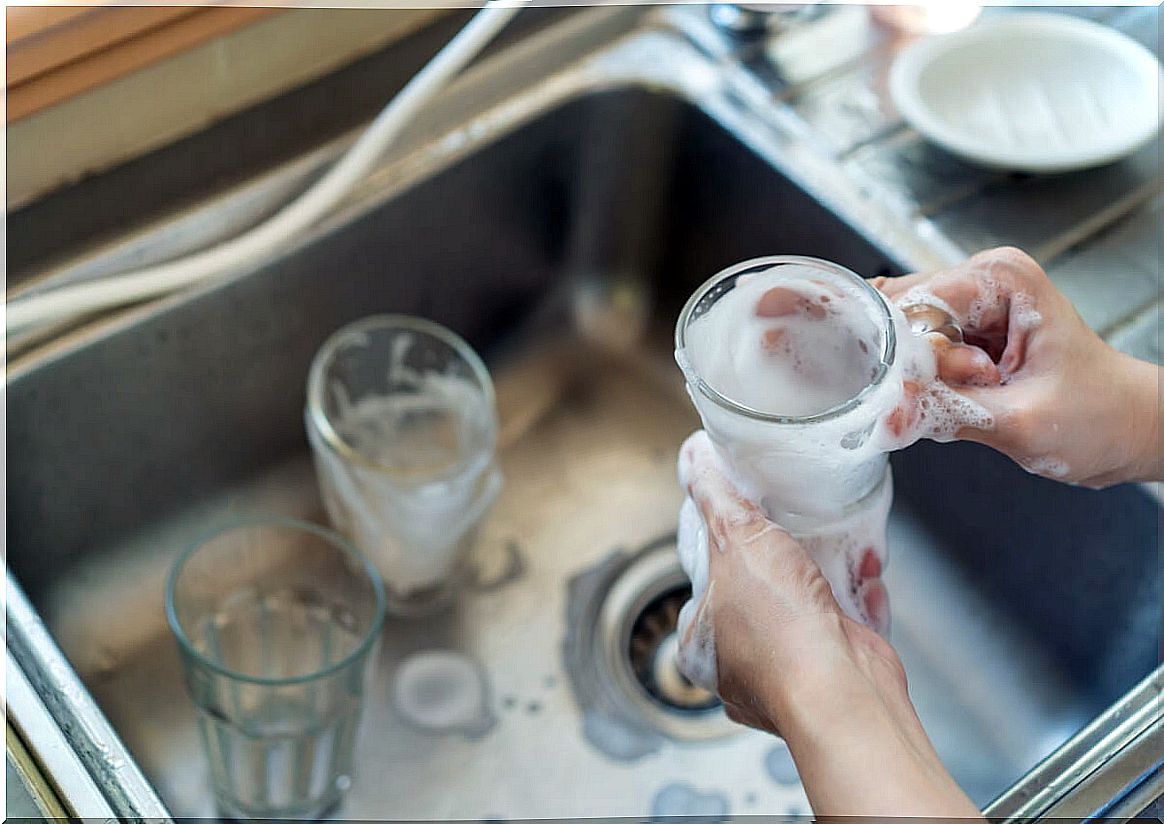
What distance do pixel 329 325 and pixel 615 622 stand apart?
28cm

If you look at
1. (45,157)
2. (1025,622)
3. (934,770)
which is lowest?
(1025,622)

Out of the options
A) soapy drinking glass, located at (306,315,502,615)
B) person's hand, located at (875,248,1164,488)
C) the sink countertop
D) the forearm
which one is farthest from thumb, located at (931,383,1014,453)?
soapy drinking glass, located at (306,315,502,615)

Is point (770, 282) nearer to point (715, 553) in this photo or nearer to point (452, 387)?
point (715, 553)

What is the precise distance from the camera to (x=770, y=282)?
573 mm

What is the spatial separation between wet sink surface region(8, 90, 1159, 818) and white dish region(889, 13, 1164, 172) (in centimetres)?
12

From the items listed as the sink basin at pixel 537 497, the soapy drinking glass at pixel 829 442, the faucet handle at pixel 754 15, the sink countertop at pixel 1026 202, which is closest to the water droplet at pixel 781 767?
the sink basin at pixel 537 497

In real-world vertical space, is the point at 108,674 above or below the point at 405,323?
below

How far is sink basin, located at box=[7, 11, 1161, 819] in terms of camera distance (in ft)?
2.61

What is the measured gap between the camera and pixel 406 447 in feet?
3.00

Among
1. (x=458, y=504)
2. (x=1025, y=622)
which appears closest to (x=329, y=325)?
(x=458, y=504)

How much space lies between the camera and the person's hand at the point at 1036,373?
23.9 inches

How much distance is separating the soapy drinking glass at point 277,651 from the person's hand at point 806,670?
0.23 metres

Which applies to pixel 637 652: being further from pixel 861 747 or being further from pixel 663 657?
pixel 861 747

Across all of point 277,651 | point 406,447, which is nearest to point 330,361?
point 406,447
